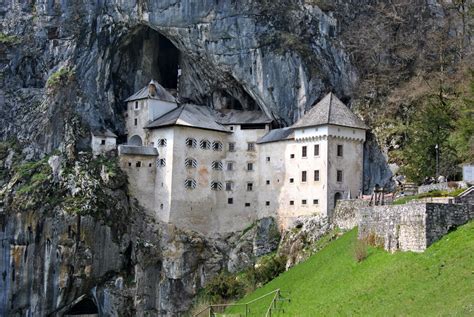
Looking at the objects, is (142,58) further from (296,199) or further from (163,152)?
(296,199)

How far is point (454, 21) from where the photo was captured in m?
73.2

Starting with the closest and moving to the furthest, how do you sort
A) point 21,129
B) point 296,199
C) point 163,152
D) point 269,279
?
point 269,279 → point 296,199 → point 163,152 → point 21,129

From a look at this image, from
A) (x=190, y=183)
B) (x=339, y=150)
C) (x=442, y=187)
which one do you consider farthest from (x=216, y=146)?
(x=442, y=187)

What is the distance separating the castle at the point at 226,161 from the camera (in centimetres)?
6656

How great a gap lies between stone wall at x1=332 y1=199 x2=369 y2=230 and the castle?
5.23 meters

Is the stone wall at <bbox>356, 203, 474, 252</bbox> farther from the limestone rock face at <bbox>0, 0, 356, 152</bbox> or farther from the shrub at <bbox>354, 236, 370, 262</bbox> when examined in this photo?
the limestone rock face at <bbox>0, 0, 356, 152</bbox>

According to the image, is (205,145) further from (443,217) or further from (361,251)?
(443,217)

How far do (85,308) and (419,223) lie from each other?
141ft

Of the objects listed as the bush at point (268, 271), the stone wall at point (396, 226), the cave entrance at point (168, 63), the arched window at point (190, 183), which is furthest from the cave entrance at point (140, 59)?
the stone wall at point (396, 226)

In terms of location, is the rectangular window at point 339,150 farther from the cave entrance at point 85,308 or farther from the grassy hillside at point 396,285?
the cave entrance at point 85,308

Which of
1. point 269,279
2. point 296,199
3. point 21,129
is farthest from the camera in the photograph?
point 21,129

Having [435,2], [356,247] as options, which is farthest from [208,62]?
[356,247]

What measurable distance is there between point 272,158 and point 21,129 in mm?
25578

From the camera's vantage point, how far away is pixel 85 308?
2830 inches
